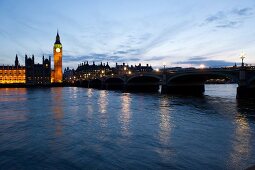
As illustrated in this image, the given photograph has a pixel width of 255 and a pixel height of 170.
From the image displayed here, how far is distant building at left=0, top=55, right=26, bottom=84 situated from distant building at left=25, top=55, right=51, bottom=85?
3.37 m

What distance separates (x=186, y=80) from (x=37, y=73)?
414ft

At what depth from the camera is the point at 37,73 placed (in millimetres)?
180000

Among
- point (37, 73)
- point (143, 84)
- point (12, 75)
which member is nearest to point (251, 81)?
point (143, 84)

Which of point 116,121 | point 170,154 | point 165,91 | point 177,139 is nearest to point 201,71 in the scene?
point 165,91

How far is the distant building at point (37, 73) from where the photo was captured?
178 metres

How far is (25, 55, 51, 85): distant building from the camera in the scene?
178 meters

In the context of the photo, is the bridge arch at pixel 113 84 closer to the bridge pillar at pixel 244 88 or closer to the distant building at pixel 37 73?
the distant building at pixel 37 73

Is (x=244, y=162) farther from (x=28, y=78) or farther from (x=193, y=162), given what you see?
(x=28, y=78)

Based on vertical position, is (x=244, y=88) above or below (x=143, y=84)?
above

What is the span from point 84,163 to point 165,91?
59.2 metres

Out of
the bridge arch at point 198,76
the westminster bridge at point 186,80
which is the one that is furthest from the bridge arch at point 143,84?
the bridge arch at point 198,76

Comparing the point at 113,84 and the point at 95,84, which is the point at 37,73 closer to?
the point at 95,84

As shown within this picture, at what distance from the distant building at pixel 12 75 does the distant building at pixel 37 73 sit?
3369 millimetres

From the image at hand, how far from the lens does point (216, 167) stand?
13961 millimetres
